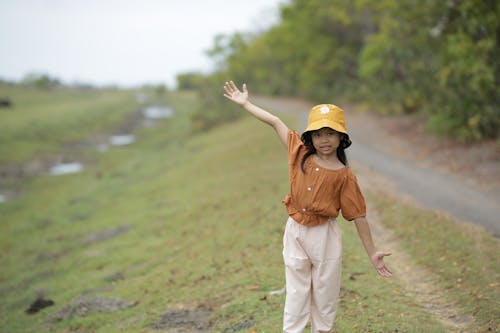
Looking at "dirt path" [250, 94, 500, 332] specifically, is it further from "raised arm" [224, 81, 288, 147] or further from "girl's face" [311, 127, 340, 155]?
"raised arm" [224, 81, 288, 147]

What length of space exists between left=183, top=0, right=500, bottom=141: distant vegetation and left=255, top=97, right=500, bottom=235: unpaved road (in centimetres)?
93

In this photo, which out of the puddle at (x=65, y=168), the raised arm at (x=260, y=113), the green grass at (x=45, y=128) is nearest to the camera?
the raised arm at (x=260, y=113)

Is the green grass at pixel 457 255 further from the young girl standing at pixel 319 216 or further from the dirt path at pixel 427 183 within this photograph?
the young girl standing at pixel 319 216

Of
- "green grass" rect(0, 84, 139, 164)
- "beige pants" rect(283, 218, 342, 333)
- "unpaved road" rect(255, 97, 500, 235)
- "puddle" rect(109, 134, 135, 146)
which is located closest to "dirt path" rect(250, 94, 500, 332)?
"unpaved road" rect(255, 97, 500, 235)

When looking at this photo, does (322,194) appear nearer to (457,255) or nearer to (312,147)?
(312,147)

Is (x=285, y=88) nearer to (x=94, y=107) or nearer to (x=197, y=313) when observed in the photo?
(x=94, y=107)

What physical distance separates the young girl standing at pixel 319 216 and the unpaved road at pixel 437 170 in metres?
5.58

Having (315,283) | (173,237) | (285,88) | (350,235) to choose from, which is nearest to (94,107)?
(285,88)

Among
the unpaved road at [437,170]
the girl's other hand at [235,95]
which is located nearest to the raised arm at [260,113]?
the girl's other hand at [235,95]

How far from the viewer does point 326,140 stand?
4.57m

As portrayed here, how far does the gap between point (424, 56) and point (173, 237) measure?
1338cm

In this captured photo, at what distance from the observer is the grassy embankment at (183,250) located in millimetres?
7246

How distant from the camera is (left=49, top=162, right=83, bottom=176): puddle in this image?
28.1 m

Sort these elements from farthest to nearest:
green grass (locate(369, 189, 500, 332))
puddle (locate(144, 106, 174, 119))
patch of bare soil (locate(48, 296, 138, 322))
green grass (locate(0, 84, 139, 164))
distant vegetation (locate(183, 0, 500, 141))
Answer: puddle (locate(144, 106, 174, 119)) < green grass (locate(0, 84, 139, 164)) < distant vegetation (locate(183, 0, 500, 141)) < patch of bare soil (locate(48, 296, 138, 322)) < green grass (locate(369, 189, 500, 332))
